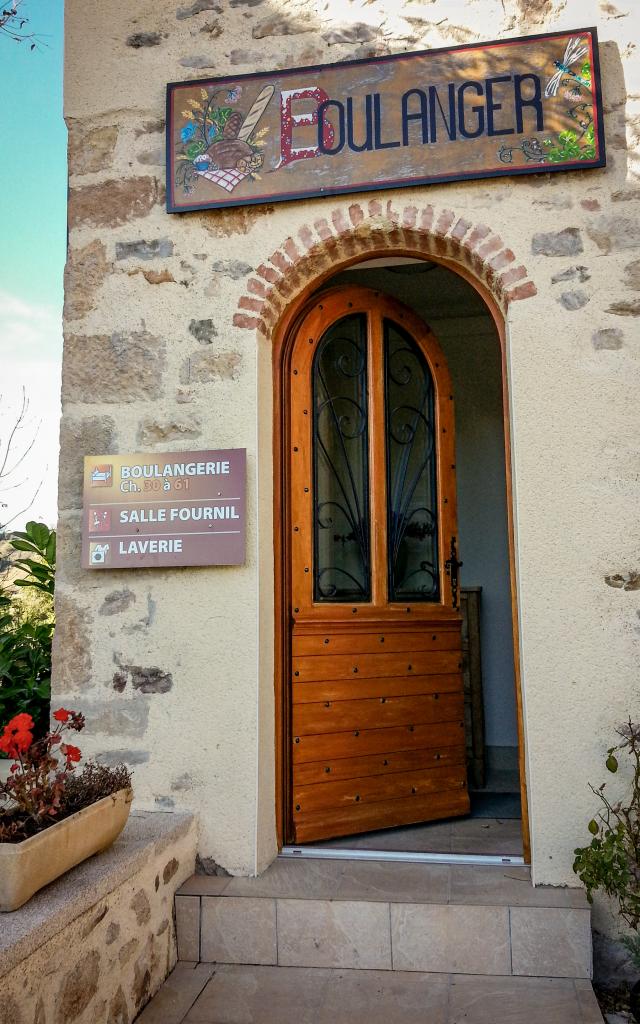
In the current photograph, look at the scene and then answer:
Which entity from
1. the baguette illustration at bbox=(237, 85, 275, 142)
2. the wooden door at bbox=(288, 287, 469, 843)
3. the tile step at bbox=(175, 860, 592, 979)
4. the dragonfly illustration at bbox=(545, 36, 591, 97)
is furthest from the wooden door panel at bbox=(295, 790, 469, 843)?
the dragonfly illustration at bbox=(545, 36, 591, 97)

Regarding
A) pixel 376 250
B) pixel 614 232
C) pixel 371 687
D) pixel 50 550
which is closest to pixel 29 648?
pixel 50 550

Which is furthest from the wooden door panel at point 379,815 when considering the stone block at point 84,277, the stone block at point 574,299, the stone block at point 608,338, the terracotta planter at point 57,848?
the stone block at point 84,277

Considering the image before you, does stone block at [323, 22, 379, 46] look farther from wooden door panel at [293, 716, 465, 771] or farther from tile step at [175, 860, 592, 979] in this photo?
tile step at [175, 860, 592, 979]

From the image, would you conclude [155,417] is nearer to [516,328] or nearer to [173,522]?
[173,522]

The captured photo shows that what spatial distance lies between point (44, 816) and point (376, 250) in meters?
2.49

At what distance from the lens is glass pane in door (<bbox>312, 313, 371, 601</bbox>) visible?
3.65 metres

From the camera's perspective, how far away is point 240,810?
3152 millimetres

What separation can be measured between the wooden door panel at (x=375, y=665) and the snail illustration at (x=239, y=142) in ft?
6.84

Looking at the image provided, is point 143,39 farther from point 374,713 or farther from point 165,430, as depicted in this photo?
point 374,713

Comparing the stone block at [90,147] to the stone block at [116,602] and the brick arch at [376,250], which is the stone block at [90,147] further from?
the stone block at [116,602]

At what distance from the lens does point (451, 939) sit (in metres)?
2.76

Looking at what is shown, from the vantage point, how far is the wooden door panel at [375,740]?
3479 mm

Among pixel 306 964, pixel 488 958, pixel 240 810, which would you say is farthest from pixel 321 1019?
pixel 240 810

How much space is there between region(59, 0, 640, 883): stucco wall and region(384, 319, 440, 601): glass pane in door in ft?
2.05
